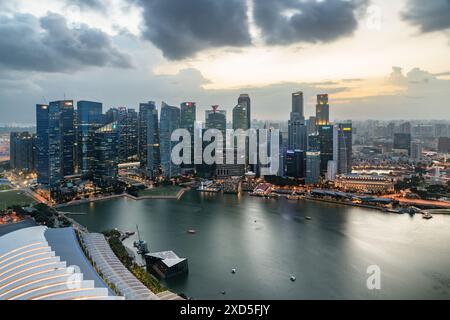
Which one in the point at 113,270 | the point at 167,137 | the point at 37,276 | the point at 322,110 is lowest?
the point at 113,270

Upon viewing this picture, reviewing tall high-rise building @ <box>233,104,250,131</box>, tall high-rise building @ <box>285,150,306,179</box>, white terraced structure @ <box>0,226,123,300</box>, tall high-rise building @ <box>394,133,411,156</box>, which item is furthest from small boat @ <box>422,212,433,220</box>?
tall high-rise building @ <box>394,133,411,156</box>

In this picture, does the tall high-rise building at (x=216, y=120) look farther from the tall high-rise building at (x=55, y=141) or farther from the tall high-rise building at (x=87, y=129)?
the tall high-rise building at (x=55, y=141)

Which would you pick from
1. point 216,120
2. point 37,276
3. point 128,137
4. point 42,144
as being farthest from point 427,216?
point 128,137

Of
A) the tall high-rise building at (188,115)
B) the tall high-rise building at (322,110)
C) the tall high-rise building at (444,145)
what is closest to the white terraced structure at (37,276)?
the tall high-rise building at (188,115)

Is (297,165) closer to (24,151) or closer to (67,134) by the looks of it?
(67,134)

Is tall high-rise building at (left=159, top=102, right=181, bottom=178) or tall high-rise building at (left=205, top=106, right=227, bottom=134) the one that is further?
tall high-rise building at (left=205, top=106, right=227, bottom=134)

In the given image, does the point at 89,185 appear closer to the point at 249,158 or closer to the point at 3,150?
the point at 249,158

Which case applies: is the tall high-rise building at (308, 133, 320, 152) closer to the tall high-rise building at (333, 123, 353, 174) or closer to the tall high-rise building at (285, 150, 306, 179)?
the tall high-rise building at (285, 150, 306, 179)
